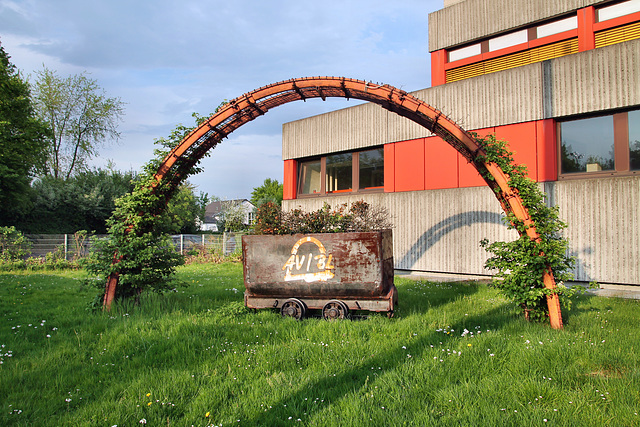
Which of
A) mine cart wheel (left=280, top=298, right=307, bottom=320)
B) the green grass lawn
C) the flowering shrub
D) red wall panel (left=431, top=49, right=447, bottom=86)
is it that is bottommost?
the green grass lawn

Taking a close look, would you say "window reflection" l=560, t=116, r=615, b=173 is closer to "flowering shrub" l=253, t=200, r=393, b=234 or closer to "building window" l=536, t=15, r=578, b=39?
"building window" l=536, t=15, r=578, b=39

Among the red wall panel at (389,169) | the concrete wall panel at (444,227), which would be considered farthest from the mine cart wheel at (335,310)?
the red wall panel at (389,169)

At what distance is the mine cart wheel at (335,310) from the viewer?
5.60 meters

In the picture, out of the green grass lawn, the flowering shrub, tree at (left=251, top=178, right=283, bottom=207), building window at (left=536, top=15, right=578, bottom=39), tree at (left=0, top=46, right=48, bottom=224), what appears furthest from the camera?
tree at (left=251, top=178, right=283, bottom=207)

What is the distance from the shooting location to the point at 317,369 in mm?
3725

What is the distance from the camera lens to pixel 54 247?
56.7ft

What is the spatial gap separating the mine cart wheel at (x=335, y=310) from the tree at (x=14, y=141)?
1977cm

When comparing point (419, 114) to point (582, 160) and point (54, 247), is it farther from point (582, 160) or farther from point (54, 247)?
point (54, 247)

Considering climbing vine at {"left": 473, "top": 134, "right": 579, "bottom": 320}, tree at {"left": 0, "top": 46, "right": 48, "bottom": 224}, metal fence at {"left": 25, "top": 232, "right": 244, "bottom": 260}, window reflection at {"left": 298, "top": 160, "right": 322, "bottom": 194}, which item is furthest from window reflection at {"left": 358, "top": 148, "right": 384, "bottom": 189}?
tree at {"left": 0, "top": 46, "right": 48, "bottom": 224}

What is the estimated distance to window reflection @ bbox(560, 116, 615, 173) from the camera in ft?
30.5

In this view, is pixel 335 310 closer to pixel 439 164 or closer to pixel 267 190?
pixel 439 164

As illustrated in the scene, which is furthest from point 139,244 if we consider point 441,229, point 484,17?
point 484,17

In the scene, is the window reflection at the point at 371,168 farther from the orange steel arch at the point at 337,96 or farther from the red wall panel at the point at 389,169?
the orange steel arch at the point at 337,96

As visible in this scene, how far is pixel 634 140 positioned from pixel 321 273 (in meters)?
8.78
